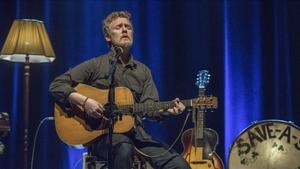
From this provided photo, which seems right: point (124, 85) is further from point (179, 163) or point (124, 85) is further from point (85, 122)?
point (179, 163)

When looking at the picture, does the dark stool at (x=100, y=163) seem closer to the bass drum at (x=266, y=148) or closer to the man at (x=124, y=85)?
the man at (x=124, y=85)

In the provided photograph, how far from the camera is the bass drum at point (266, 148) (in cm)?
434

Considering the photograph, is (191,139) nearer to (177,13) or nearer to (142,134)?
(142,134)

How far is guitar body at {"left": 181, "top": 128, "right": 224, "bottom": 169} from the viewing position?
4422mm

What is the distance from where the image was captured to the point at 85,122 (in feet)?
12.1

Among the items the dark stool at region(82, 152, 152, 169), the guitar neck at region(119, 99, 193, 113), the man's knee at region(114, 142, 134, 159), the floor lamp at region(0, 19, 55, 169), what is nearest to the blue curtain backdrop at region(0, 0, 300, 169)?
the floor lamp at region(0, 19, 55, 169)

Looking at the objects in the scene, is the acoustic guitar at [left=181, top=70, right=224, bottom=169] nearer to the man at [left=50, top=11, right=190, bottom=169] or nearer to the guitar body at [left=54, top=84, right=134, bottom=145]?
the man at [left=50, top=11, right=190, bottom=169]

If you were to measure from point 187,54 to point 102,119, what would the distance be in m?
1.87

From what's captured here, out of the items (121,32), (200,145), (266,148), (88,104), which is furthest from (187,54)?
(88,104)

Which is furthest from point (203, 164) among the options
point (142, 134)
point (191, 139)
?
point (142, 134)

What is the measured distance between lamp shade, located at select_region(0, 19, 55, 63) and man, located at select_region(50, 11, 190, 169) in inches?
26.7

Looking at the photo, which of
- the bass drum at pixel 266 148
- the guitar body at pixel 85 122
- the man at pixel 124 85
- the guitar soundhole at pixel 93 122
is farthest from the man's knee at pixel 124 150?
the bass drum at pixel 266 148

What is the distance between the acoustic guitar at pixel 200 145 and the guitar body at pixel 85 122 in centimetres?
90

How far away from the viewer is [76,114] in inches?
146
